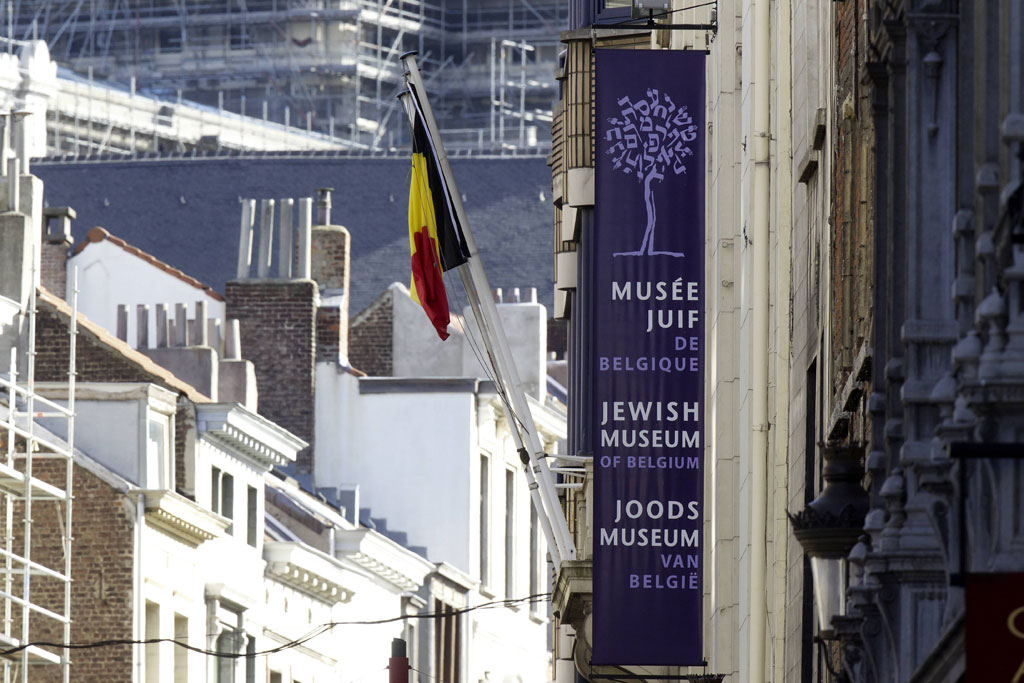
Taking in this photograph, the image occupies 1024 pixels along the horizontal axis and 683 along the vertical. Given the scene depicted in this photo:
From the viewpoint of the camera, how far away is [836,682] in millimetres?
11141

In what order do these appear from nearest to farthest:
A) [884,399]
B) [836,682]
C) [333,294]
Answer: [884,399]
[836,682]
[333,294]

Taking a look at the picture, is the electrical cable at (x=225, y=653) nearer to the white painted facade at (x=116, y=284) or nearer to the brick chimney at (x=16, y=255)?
the brick chimney at (x=16, y=255)

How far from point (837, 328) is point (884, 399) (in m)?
3.74

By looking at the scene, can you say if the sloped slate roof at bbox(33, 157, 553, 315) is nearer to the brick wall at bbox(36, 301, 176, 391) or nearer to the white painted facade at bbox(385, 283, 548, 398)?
the white painted facade at bbox(385, 283, 548, 398)

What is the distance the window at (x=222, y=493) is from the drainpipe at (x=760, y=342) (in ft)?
74.7

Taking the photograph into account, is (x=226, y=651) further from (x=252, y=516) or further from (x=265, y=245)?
(x=265, y=245)

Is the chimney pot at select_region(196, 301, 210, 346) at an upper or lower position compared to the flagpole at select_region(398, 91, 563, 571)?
upper

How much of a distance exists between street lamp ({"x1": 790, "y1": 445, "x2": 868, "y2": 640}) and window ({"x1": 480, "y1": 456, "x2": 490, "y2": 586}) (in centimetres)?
4402

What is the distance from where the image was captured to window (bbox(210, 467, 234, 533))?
131 ft

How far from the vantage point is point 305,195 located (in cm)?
8694

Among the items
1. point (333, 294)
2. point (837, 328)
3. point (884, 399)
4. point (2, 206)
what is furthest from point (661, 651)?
point (333, 294)

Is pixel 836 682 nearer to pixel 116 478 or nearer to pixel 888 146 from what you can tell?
pixel 888 146

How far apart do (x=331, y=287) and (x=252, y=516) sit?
15.7 metres

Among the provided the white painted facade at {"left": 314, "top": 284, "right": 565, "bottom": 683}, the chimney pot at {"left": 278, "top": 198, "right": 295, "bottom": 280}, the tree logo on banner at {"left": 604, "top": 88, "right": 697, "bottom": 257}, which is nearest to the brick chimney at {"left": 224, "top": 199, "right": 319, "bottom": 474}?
the chimney pot at {"left": 278, "top": 198, "right": 295, "bottom": 280}
